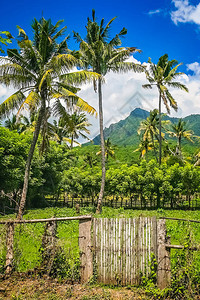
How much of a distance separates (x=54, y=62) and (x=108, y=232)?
1011 centimetres

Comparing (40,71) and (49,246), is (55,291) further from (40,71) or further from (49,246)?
(40,71)

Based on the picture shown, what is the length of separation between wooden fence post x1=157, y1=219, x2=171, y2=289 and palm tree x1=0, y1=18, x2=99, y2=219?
8801 mm

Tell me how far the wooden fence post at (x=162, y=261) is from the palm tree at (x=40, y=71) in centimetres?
880

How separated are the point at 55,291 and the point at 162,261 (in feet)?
7.55

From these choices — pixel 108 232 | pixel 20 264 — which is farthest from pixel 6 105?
pixel 108 232

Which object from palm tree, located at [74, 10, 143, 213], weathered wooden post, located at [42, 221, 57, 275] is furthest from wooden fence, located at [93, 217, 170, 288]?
palm tree, located at [74, 10, 143, 213]

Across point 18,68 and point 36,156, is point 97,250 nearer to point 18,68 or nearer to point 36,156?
point 18,68

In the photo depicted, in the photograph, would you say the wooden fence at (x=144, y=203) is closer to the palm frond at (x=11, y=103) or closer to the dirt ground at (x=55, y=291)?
the palm frond at (x=11, y=103)

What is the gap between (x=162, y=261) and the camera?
5570 mm

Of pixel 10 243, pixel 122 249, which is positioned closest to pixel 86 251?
pixel 122 249

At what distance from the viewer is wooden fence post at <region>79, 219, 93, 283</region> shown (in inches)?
235

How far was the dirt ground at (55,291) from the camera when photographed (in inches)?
210

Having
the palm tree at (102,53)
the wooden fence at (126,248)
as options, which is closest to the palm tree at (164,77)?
the palm tree at (102,53)

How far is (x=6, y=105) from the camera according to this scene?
1355cm
